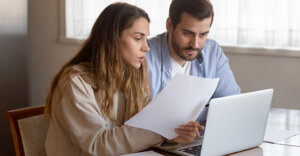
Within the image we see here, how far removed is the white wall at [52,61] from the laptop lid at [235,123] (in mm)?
1507

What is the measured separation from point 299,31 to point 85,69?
176 cm

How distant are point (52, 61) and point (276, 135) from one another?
2630mm

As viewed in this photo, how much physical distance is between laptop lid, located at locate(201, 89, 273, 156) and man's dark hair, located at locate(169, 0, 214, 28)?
0.71 meters

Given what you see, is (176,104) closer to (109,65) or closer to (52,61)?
(109,65)

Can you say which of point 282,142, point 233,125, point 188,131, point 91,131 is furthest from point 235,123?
point 91,131

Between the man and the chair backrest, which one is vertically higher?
the man

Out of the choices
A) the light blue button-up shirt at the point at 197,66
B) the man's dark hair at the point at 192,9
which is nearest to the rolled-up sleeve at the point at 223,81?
the light blue button-up shirt at the point at 197,66

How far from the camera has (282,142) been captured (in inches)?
60.5

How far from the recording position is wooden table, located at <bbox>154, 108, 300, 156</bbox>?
1405mm

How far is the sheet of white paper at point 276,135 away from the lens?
5.14 feet

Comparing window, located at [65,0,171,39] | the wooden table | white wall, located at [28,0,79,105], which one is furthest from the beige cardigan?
white wall, located at [28,0,79,105]

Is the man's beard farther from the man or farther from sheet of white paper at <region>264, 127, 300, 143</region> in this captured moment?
sheet of white paper at <region>264, 127, 300, 143</region>

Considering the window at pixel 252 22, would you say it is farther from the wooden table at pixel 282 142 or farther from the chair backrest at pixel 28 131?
the chair backrest at pixel 28 131

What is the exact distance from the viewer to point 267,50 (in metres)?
2.88
